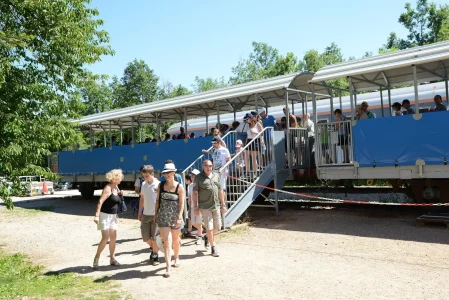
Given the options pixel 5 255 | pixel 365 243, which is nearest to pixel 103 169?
pixel 5 255

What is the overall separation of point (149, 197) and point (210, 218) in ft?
3.72

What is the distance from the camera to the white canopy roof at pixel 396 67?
9.40 meters

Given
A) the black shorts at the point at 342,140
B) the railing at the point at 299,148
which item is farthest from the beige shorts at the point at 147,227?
the railing at the point at 299,148

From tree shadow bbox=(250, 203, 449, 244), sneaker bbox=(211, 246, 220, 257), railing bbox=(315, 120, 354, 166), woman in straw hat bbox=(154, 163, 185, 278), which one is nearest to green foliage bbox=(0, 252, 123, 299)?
woman in straw hat bbox=(154, 163, 185, 278)

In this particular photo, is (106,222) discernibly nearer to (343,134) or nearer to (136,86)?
(343,134)

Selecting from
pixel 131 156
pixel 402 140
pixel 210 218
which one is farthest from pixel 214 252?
pixel 131 156

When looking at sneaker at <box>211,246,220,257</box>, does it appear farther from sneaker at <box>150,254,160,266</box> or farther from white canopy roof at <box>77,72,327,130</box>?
white canopy roof at <box>77,72,327,130</box>

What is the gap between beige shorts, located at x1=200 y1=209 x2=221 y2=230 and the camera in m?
7.64

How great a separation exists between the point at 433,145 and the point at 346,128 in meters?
2.16

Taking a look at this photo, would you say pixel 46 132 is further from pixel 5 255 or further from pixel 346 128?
pixel 346 128

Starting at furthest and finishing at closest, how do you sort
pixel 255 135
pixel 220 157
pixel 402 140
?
pixel 255 135
pixel 220 157
pixel 402 140

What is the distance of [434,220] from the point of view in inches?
356

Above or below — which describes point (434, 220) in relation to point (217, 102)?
below

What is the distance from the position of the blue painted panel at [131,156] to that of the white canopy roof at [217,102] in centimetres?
125
